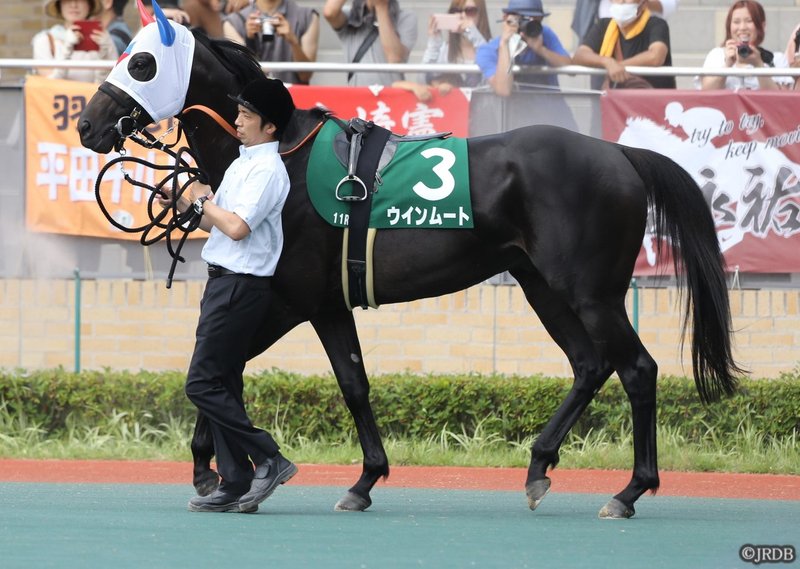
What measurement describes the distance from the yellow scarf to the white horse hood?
4.38 metres

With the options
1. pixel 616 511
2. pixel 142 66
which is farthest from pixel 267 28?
pixel 616 511

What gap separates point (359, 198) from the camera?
6156 millimetres

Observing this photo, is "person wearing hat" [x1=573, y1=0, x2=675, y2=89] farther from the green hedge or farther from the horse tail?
the horse tail

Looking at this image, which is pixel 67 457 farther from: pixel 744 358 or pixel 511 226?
pixel 744 358

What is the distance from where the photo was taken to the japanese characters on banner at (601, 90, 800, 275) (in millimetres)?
9242

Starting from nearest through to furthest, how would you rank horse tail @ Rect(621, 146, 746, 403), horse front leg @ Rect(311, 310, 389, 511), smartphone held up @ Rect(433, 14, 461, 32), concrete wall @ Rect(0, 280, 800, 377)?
horse front leg @ Rect(311, 310, 389, 511) < horse tail @ Rect(621, 146, 746, 403) < concrete wall @ Rect(0, 280, 800, 377) < smartphone held up @ Rect(433, 14, 461, 32)

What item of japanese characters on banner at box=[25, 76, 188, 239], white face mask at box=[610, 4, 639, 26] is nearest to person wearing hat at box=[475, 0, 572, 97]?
white face mask at box=[610, 4, 639, 26]

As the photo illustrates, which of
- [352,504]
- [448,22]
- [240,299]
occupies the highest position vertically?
[448,22]

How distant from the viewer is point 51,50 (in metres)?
10.4

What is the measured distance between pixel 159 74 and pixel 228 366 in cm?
130

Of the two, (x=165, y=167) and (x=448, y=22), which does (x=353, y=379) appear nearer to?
(x=165, y=167)

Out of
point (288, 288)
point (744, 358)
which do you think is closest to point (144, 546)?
point (288, 288)

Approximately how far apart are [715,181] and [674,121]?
0.48m

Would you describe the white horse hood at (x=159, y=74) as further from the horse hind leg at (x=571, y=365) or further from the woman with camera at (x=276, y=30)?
the woman with camera at (x=276, y=30)
